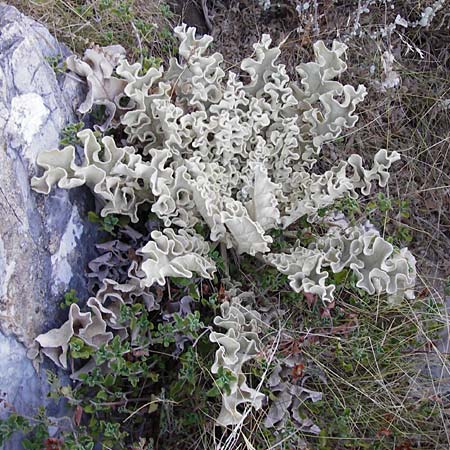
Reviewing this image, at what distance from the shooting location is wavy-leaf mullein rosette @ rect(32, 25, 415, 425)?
88.6 inches

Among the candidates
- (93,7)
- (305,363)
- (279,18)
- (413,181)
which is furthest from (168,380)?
(279,18)

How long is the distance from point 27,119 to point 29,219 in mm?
364

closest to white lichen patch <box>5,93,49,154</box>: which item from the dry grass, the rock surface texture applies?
the rock surface texture

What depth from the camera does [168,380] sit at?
2.48 m

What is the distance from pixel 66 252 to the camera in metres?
2.32

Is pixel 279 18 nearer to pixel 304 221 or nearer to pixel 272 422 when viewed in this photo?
pixel 304 221

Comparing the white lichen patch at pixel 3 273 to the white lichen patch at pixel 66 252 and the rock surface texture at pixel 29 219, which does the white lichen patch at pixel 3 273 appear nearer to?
the rock surface texture at pixel 29 219

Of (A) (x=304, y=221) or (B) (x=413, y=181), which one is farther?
(B) (x=413, y=181)

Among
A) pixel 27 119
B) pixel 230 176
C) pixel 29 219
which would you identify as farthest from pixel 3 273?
pixel 230 176

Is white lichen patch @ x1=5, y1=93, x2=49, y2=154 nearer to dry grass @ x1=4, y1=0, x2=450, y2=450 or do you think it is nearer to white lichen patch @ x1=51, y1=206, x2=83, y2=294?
white lichen patch @ x1=51, y1=206, x2=83, y2=294

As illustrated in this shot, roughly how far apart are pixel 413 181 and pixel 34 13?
2.09m

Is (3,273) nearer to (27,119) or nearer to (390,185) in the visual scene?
(27,119)

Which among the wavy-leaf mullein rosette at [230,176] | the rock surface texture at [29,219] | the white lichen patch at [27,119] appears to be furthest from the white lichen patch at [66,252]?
the white lichen patch at [27,119]

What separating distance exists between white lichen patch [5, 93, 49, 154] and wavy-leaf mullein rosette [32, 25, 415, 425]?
0.08 metres
